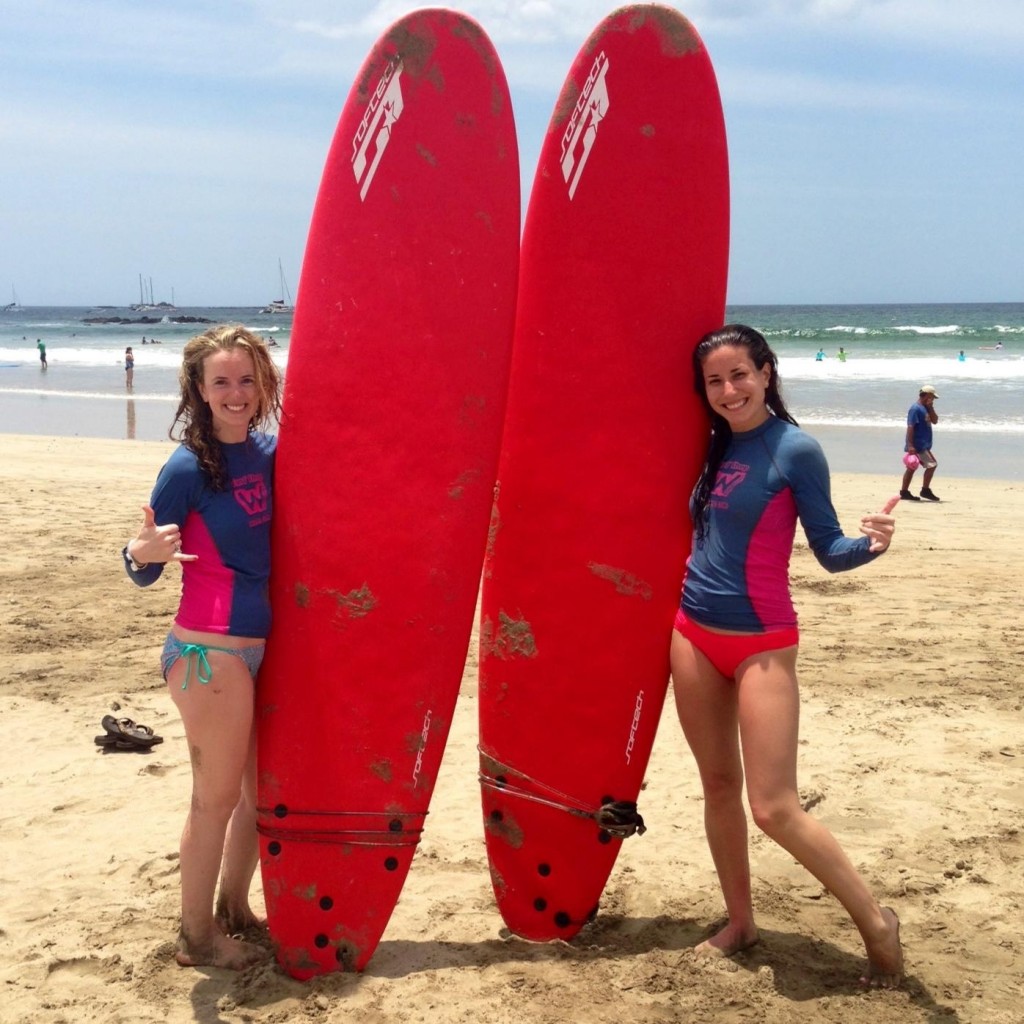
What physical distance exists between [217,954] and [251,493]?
1.21 metres

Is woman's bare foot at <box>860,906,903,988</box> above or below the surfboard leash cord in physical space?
below

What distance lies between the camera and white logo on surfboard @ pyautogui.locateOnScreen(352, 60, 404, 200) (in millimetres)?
3008

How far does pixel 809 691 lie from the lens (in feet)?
16.9

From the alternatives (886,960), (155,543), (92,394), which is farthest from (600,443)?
(92,394)

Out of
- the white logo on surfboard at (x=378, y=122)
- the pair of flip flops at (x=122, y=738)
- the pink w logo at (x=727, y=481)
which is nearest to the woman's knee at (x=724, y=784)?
the pink w logo at (x=727, y=481)

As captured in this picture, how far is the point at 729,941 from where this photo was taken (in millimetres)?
2947

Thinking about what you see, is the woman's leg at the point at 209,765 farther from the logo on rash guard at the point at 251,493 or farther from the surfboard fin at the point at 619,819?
the surfboard fin at the point at 619,819

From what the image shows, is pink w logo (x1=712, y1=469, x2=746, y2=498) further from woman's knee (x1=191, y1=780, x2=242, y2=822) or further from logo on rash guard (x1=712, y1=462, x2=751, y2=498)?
woman's knee (x1=191, y1=780, x2=242, y2=822)

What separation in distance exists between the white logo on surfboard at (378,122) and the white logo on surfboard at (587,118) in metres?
0.50

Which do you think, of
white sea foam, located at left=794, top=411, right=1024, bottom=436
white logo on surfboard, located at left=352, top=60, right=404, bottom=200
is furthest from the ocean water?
white logo on surfboard, located at left=352, top=60, right=404, bottom=200

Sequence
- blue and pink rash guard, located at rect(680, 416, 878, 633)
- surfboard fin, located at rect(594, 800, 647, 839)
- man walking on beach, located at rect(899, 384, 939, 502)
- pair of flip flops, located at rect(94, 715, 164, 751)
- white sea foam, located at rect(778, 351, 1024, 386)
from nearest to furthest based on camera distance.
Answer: blue and pink rash guard, located at rect(680, 416, 878, 633), surfboard fin, located at rect(594, 800, 647, 839), pair of flip flops, located at rect(94, 715, 164, 751), man walking on beach, located at rect(899, 384, 939, 502), white sea foam, located at rect(778, 351, 1024, 386)

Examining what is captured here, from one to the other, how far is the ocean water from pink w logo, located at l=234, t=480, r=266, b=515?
402 inches

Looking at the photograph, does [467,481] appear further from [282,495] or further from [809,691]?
[809,691]

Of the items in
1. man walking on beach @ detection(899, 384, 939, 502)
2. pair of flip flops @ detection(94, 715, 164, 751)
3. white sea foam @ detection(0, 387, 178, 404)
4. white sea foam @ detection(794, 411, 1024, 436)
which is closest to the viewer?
pair of flip flops @ detection(94, 715, 164, 751)
